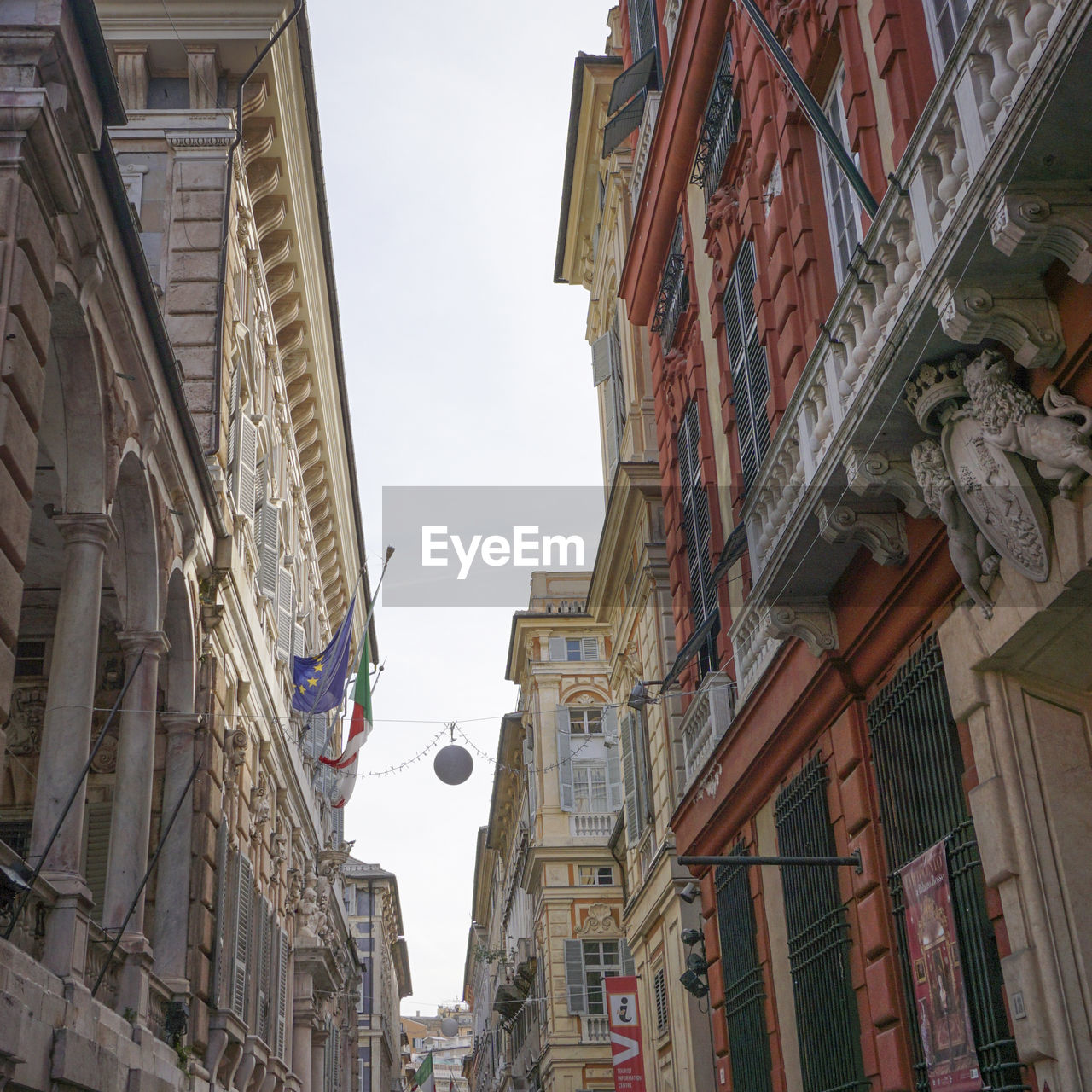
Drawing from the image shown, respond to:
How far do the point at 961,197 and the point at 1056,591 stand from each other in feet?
6.97

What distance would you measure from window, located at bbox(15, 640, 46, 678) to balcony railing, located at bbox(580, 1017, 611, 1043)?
24.7m

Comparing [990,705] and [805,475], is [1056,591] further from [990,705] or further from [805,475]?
[805,475]

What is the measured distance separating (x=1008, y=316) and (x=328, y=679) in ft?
53.5

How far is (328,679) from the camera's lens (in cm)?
2181

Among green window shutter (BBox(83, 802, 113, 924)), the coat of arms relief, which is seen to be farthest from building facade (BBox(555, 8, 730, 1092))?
the coat of arms relief

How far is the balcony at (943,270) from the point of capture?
245 inches

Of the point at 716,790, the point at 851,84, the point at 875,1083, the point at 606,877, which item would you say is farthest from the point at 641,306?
the point at 606,877

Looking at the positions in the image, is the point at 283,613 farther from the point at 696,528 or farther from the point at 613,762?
the point at 613,762

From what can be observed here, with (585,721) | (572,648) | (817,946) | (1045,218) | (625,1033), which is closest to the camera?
(1045,218)

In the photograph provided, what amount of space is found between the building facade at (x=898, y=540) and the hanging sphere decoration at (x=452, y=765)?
33.1 feet

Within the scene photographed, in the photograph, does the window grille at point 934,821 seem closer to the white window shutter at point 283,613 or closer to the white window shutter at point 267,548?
the white window shutter at point 267,548

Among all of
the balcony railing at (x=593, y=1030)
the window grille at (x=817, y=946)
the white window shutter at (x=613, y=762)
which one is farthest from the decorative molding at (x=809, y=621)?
the white window shutter at (x=613, y=762)

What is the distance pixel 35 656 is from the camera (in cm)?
1741

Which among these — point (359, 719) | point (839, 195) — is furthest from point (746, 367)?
point (359, 719)
